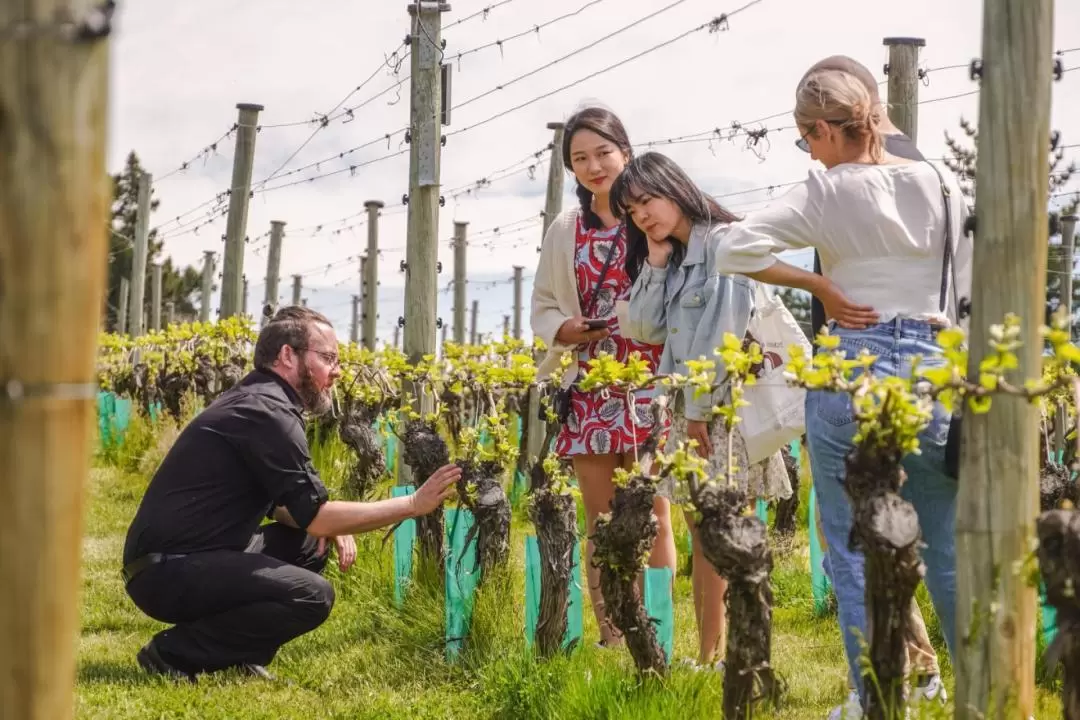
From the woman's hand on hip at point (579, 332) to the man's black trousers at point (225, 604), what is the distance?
1363 millimetres

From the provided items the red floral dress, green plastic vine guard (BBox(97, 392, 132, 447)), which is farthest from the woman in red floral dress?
green plastic vine guard (BBox(97, 392, 132, 447))

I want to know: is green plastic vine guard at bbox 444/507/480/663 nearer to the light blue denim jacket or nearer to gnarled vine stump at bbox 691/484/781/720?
the light blue denim jacket

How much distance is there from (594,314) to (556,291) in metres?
0.19

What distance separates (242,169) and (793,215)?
7.42m

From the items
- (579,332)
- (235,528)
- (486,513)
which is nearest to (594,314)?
(579,332)

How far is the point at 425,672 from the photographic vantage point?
4398 mm

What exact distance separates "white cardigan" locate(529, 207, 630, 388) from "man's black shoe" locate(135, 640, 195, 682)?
1748 millimetres

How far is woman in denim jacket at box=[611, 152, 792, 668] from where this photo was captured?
3.84m

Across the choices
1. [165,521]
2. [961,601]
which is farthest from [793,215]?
[165,521]

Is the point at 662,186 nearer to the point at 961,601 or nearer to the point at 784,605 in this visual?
the point at 961,601

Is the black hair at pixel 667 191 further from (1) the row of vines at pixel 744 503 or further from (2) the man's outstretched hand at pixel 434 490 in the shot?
(2) the man's outstretched hand at pixel 434 490

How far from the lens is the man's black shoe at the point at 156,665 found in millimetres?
4379

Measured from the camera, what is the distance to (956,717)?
2449 millimetres

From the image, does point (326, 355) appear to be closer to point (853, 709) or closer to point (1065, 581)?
point (853, 709)
